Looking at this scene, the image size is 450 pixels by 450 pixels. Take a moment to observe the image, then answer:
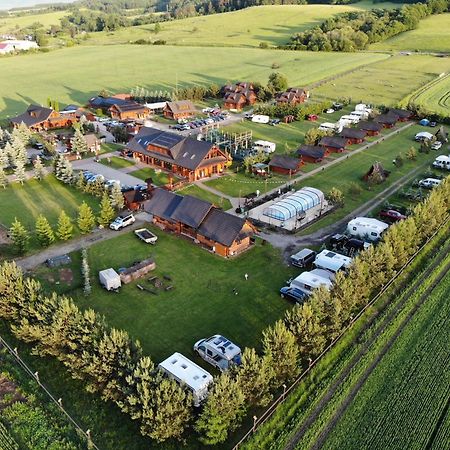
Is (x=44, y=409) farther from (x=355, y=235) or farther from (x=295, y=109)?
(x=295, y=109)

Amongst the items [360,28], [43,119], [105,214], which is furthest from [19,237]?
[360,28]

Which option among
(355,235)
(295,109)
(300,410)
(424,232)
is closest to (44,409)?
(300,410)

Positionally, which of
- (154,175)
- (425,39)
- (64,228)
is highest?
(425,39)

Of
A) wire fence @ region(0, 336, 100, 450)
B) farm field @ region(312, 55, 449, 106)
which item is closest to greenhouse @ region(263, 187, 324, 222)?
wire fence @ region(0, 336, 100, 450)

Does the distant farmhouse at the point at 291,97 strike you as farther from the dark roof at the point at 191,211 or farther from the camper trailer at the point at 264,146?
the dark roof at the point at 191,211

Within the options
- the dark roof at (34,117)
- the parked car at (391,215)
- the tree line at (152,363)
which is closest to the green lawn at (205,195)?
the parked car at (391,215)

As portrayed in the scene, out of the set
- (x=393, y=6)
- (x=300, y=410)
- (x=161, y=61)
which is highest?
(x=393, y=6)

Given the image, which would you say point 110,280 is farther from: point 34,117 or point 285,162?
point 34,117
